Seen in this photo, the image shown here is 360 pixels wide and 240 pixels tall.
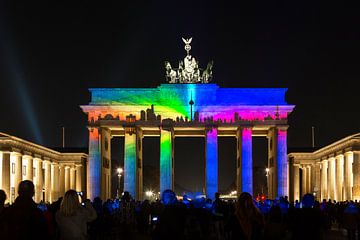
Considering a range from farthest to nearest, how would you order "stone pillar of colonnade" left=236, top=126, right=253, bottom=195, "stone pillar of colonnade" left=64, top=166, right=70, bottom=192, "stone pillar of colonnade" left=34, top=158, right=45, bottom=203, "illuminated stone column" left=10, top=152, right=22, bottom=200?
"stone pillar of colonnade" left=64, top=166, right=70, bottom=192
"stone pillar of colonnade" left=34, top=158, right=45, bottom=203
"stone pillar of colonnade" left=236, top=126, right=253, bottom=195
"illuminated stone column" left=10, top=152, right=22, bottom=200

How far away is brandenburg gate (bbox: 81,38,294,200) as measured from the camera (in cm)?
8056

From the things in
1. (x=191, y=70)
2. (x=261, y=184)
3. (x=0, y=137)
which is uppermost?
(x=191, y=70)

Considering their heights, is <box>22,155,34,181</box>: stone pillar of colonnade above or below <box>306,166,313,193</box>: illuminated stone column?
above

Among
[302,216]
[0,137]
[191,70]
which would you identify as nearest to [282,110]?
[191,70]

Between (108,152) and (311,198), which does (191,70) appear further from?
(311,198)

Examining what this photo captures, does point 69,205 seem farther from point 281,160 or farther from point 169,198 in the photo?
point 281,160

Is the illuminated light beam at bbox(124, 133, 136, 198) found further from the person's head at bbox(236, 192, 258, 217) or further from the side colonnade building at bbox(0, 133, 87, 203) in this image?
the person's head at bbox(236, 192, 258, 217)

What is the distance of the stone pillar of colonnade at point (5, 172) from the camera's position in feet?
221

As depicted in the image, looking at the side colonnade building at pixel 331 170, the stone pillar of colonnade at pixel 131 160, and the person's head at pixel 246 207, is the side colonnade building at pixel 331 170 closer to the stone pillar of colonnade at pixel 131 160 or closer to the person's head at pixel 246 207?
the stone pillar of colonnade at pixel 131 160

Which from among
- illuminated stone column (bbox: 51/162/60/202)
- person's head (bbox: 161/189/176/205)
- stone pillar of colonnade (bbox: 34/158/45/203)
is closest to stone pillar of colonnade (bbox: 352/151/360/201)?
stone pillar of colonnade (bbox: 34/158/45/203)

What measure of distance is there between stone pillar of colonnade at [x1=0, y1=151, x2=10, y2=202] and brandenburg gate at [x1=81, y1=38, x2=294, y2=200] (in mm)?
14272

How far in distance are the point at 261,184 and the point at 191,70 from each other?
7554 centimetres

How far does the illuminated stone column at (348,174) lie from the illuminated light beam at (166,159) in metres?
20.0

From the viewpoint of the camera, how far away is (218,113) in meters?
81.7
